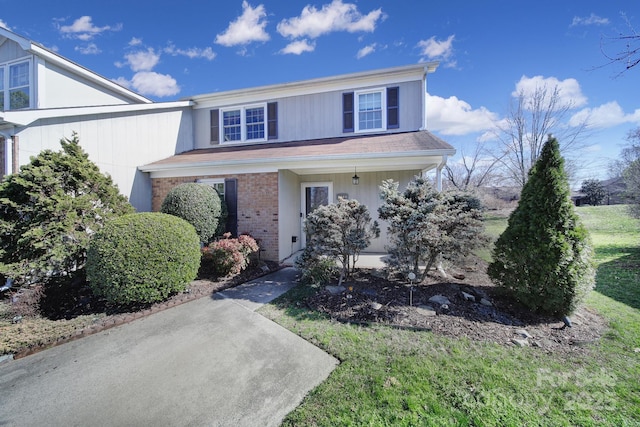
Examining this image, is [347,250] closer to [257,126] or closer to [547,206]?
[547,206]

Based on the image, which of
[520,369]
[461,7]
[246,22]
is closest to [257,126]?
[246,22]

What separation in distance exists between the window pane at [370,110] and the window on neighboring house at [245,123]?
3.29m

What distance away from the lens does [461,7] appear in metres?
7.21

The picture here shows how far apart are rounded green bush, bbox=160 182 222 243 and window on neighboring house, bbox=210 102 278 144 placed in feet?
12.8

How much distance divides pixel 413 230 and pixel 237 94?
29.1 feet

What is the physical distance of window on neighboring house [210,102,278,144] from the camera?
32.6 ft

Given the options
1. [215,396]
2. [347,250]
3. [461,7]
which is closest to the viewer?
[215,396]

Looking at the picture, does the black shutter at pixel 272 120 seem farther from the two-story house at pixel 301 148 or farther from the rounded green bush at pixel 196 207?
the rounded green bush at pixel 196 207

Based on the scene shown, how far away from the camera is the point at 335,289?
203 inches

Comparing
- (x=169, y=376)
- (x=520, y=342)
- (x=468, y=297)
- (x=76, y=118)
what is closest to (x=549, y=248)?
(x=468, y=297)

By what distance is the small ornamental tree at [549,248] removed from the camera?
3930 mm

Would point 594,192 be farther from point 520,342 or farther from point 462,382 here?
point 462,382

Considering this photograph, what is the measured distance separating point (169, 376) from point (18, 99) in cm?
1088

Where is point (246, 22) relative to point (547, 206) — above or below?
above
